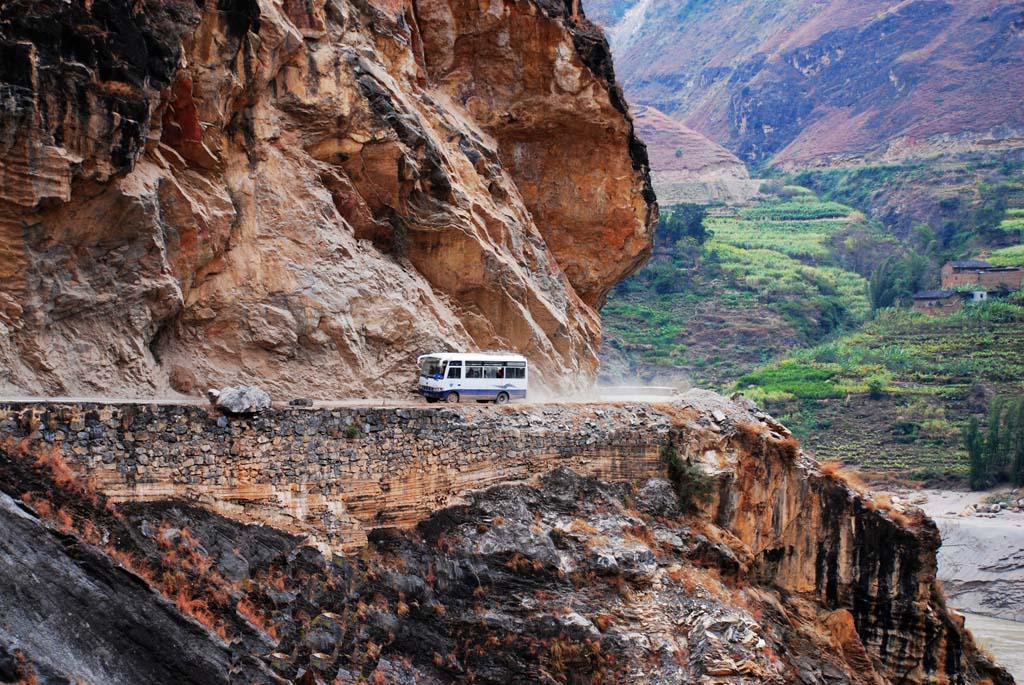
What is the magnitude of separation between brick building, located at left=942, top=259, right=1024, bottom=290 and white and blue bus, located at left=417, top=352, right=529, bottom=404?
74636 millimetres

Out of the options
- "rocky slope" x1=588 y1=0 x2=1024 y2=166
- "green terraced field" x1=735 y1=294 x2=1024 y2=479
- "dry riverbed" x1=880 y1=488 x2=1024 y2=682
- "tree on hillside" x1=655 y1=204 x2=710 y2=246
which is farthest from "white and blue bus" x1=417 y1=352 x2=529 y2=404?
"rocky slope" x1=588 y1=0 x2=1024 y2=166

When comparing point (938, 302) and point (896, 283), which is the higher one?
point (896, 283)

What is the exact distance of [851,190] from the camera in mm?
131375

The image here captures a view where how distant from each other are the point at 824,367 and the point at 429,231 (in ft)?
204

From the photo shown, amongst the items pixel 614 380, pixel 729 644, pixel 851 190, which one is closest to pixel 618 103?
pixel 729 644

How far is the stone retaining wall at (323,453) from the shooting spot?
44.2 feet

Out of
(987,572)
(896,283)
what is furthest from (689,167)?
(987,572)

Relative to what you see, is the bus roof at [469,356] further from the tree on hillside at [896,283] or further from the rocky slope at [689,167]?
the rocky slope at [689,167]

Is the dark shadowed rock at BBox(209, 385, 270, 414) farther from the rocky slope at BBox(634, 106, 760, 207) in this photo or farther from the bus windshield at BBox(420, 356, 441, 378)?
the rocky slope at BBox(634, 106, 760, 207)

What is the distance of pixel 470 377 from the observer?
2005cm

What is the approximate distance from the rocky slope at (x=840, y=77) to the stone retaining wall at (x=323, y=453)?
11806cm

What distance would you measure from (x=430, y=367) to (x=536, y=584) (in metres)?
4.49

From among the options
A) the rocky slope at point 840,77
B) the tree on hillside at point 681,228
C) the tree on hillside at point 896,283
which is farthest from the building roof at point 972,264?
the rocky slope at point 840,77

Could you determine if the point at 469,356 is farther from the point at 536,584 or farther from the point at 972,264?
the point at 972,264
